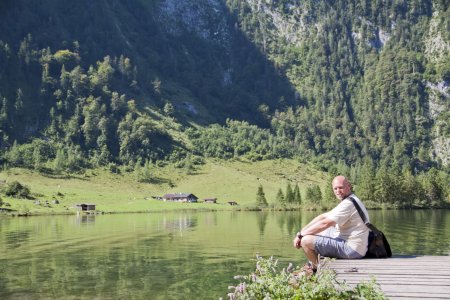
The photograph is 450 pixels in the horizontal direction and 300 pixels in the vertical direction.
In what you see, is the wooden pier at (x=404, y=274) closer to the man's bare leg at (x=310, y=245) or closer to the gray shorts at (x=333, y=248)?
the gray shorts at (x=333, y=248)

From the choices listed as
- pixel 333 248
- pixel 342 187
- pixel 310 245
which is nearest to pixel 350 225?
pixel 333 248

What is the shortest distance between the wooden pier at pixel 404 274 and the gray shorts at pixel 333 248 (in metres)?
0.30

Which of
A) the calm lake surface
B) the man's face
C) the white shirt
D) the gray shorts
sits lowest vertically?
the calm lake surface

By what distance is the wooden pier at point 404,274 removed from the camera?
14.7m

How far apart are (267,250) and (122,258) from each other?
16201 millimetres

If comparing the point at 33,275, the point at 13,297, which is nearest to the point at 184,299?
the point at 13,297

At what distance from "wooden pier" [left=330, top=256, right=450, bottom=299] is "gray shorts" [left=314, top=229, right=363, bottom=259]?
0.97 feet

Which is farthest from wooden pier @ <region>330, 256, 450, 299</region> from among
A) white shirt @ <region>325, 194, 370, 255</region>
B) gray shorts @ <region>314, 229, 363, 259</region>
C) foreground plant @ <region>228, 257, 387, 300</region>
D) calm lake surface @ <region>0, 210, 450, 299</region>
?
calm lake surface @ <region>0, 210, 450, 299</region>

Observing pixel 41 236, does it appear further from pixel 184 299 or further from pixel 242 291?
pixel 242 291

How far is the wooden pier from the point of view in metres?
14.7

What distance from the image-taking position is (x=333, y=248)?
19969 mm

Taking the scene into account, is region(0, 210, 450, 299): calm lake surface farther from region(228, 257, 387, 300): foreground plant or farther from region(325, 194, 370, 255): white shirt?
region(228, 257, 387, 300): foreground plant

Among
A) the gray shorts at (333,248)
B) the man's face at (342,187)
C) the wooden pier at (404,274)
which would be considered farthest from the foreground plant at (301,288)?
the man's face at (342,187)

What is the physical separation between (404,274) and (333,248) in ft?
10.6
